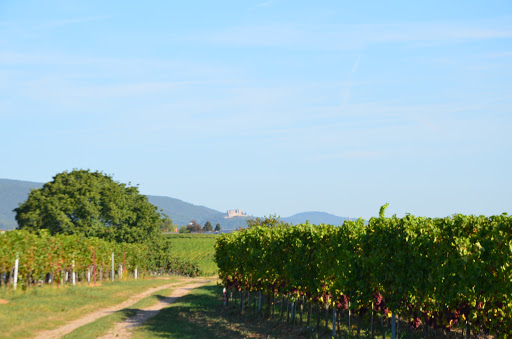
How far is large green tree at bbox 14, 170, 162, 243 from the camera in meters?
64.9

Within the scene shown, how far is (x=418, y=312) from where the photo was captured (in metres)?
15.8

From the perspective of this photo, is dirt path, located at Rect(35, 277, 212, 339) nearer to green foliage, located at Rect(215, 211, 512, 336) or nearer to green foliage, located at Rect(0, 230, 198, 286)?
green foliage, located at Rect(0, 230, 198, 286)

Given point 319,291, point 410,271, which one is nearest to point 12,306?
point 319,291

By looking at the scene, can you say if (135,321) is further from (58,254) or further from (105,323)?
(58,254)

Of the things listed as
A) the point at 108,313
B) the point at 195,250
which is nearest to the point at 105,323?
the point at 108,313

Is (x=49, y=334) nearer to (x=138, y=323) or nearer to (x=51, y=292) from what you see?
(x=138, y=323)

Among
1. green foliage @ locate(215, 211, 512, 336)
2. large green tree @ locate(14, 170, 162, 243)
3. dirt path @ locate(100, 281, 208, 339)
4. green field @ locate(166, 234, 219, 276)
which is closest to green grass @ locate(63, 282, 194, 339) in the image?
dirt path @ locate(100, 281, 208, 339)

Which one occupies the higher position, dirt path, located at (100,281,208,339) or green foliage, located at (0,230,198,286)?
green foliage, located at (0,230,198,286)

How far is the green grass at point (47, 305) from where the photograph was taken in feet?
74.9

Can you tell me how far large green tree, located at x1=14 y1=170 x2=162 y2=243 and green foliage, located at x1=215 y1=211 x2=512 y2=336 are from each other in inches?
1892

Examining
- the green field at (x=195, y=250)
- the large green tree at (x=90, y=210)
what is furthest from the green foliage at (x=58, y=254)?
the green field at (x=195, y=250)

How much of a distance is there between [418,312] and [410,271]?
1.69 meters

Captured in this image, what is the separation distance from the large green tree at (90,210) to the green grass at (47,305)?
27.1 m

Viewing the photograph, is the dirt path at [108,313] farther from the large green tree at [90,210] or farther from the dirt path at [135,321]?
the large green tree at [90,210]
